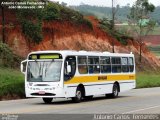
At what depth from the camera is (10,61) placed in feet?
142

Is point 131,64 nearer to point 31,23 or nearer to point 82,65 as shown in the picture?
point 82,65

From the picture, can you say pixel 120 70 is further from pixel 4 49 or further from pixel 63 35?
pixel 63 35

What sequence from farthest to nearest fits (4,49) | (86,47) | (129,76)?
(86,47) → (4,49) → (129,76)

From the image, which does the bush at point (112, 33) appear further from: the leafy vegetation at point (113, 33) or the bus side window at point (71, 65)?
the bus side window at point (71, 65)

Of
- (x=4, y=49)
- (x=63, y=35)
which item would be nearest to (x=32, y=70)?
(x=4, y=49)

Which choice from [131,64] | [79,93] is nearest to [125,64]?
[131,64]

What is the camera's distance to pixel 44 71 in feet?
81.0

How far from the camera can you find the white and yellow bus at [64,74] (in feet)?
80.1

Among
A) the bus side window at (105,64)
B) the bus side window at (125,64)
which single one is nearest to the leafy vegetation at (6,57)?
the bus side window at (125,64)

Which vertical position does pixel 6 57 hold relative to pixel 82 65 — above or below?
below

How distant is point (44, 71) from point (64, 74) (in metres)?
0.96

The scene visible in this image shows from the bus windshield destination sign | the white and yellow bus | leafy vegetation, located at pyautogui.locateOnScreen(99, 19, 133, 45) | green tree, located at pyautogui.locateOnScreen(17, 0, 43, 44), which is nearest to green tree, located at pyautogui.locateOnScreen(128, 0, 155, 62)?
leafy vegetation, located at pyautogui.locateOnScreen(99, 19, 133, 45)

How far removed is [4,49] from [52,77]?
1876cm

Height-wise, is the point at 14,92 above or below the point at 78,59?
below
